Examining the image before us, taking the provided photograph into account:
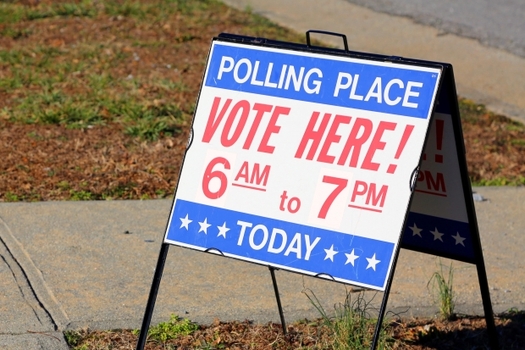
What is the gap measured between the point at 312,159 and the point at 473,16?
30.3 feet

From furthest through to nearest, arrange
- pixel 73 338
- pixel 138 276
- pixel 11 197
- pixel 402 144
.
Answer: pixel 11 197
pixel 138 276
pixel 73 338
pixel 402 144

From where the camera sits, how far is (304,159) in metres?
3.42

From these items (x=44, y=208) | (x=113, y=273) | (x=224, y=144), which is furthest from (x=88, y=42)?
(x=224, y=144)

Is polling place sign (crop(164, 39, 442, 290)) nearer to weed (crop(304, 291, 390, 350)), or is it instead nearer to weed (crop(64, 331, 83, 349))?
weed (crop(304, 291, 390, 350))

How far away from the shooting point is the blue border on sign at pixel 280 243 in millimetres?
3236

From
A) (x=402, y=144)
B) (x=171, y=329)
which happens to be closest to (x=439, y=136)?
(x=402, y=144)

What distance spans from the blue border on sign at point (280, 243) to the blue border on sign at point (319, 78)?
0.49 metres

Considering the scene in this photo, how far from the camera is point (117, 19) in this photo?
10516 mm

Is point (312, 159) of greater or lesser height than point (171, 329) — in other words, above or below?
above

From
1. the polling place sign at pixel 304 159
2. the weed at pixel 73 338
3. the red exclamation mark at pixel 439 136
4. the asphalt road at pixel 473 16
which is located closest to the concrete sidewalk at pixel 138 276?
the weed at pixel 73 338

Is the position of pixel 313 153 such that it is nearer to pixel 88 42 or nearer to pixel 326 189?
pixel 326 189

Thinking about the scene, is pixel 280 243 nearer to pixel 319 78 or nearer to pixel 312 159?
pixel 312 159

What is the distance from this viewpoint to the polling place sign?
324cm

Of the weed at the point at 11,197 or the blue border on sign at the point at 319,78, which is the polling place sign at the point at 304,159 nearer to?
the blue border on sign at the point at 319,78
